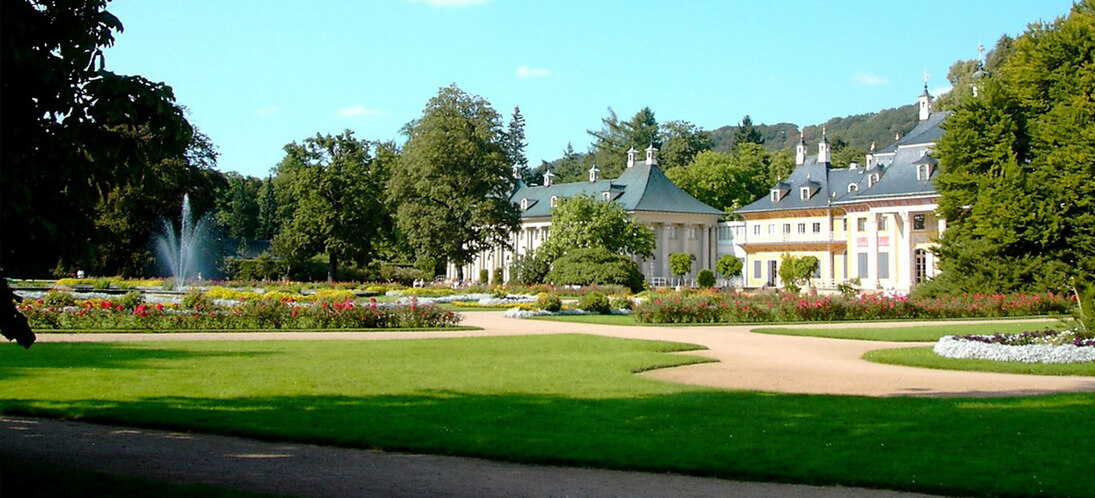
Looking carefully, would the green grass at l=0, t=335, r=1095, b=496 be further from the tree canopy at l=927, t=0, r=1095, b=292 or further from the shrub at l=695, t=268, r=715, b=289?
the shrub at l=695, t=268, r=715, b=289

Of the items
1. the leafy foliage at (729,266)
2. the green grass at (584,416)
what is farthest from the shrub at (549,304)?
the leafy foliage at (729,266)

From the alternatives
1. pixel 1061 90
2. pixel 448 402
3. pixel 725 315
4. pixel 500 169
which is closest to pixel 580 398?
pixel 448 402

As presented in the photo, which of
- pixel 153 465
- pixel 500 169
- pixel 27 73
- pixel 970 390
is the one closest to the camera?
pixel 27 73

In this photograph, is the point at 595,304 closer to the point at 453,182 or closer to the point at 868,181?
the point at 453,182

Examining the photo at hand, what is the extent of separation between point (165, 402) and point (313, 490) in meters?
5.11

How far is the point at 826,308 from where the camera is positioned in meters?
31.9

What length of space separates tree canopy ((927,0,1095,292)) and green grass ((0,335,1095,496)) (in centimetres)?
2966

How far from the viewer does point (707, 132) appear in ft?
391

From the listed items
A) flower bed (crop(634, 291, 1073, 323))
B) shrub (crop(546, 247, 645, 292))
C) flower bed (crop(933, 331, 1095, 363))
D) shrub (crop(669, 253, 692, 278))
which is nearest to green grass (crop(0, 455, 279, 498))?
flower bed (crop(933, 331, 1095, 363))

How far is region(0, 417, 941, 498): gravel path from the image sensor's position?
297 inches

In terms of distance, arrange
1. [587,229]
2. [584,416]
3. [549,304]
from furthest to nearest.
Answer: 1. [587,229]
2. [549,304]
3. [584,416]

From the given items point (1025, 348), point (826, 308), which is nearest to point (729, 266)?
point (826, 308)

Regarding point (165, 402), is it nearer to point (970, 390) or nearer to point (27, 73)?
point (27, 73)

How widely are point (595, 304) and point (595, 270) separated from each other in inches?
656
